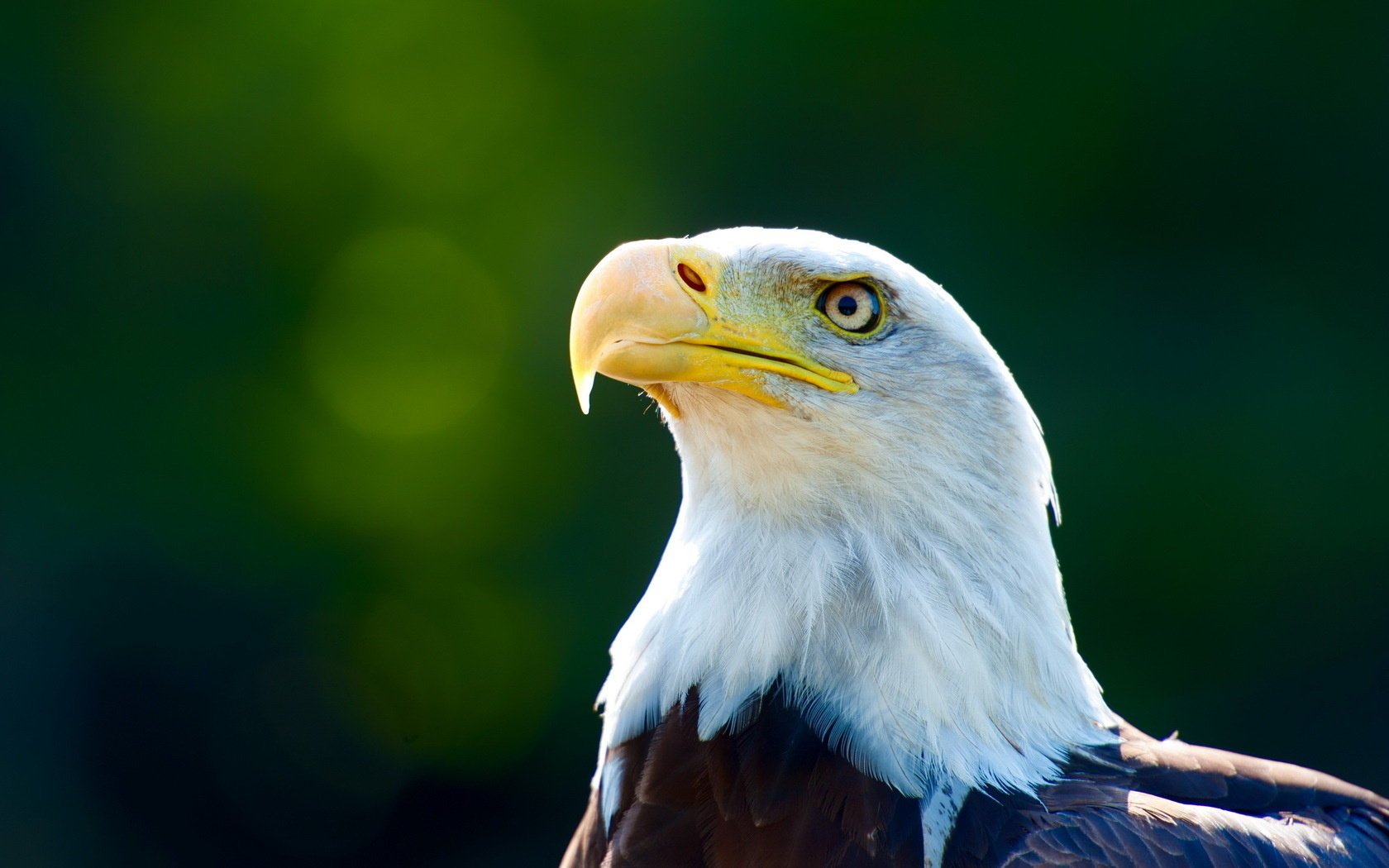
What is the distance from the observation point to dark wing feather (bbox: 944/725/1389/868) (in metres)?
1.55

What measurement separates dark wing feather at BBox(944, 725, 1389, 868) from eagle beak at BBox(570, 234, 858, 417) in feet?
1.90

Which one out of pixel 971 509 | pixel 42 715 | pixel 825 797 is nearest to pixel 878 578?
pixel 971 509

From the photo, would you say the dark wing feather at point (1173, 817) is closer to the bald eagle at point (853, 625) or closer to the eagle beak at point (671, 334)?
the bald eagle at point (853, 625)

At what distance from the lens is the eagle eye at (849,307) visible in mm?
1805

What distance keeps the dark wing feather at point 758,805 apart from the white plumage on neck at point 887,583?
0.03 metres

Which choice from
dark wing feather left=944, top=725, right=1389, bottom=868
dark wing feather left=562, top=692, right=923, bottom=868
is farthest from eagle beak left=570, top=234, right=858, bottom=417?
dark wing feather left=944, top=725, right=1389, bottom=868

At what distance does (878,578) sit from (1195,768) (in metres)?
0.51

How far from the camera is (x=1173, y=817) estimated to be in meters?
1.62

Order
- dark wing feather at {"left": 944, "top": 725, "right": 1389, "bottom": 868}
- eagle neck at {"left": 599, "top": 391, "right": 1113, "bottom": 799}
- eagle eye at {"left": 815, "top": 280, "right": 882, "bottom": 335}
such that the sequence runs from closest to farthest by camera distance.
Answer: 1. dark wing feather at {"left": 944, "top": 725, "right": 1389, "bottom": 868}
2. eagle neck at {"left": 599, "top": 391, "right": 1113, "bottom": 799}
3. eagle eye at {"left": 815, "top": 280, "right": 882, "bottom": 335}

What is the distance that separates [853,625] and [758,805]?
0.82 ft

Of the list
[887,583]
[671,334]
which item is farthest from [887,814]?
[671,334]

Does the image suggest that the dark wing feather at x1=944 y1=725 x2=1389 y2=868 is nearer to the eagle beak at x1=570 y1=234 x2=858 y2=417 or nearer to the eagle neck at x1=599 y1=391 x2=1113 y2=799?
the eagle neck at x1=599 y1=391 x2=1113 y2=799

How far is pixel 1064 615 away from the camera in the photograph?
183 cm

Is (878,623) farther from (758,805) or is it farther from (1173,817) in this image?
(1173,817)
